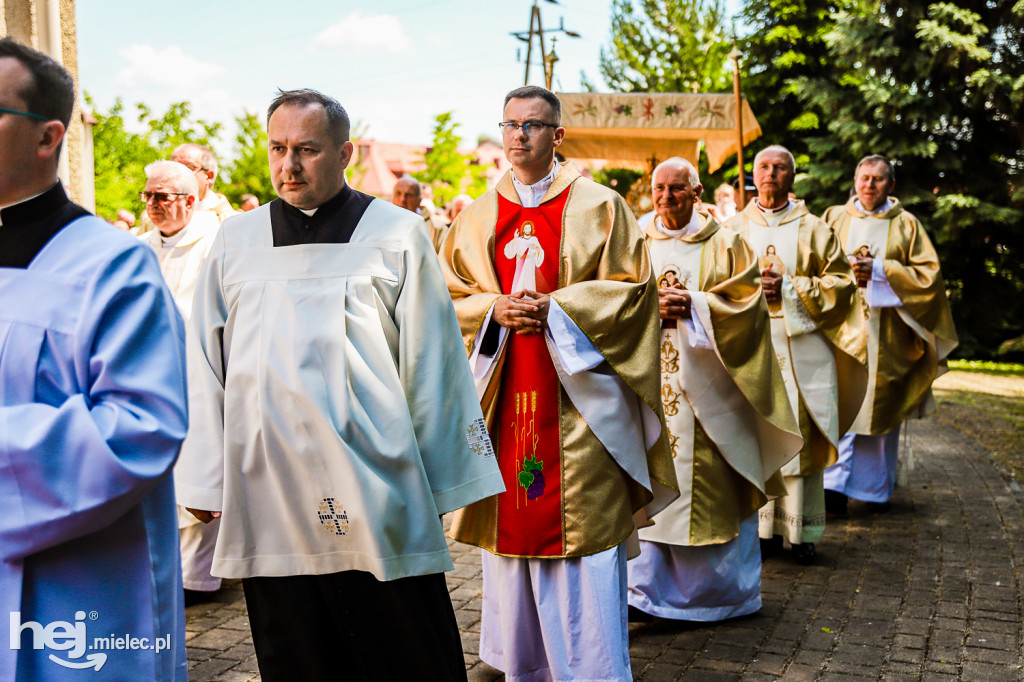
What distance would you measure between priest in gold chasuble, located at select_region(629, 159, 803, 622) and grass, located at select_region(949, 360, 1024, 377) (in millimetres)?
14121

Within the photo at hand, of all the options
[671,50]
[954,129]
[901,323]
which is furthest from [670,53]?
[901,323]

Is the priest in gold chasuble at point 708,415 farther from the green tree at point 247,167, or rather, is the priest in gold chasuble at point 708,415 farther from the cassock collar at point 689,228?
the green tree at point 247,167

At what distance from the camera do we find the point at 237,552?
2834mm

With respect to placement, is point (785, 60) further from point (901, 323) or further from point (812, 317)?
point (812, 317)

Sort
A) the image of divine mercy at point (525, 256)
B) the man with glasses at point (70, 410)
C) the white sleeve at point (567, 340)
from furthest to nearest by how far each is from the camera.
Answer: the image of divine mercy at point (525, 256), the white sleeve at point (567, 340), the man with glasses at point (70, 410)

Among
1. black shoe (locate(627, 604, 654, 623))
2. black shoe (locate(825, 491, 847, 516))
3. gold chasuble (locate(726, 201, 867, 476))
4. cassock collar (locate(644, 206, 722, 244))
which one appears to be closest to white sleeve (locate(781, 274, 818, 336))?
gold chasuble (locate(726, 201, 867, 476))

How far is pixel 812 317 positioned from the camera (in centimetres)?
623

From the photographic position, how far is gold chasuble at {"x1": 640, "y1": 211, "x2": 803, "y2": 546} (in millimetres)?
Result: 4832

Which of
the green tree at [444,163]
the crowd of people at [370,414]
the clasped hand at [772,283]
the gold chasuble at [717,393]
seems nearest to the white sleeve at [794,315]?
the clasped hand at [772,283]

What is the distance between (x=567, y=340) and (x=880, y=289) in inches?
175

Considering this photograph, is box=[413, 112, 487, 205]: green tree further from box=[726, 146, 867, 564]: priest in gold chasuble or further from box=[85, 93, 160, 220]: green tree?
box=[726, 146, 867, 564]: priest in gold chasuble

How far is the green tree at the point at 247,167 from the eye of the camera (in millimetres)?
30125

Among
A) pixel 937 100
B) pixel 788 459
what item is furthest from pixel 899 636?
pixel 937 100

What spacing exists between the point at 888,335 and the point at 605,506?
Result: 178 inches
